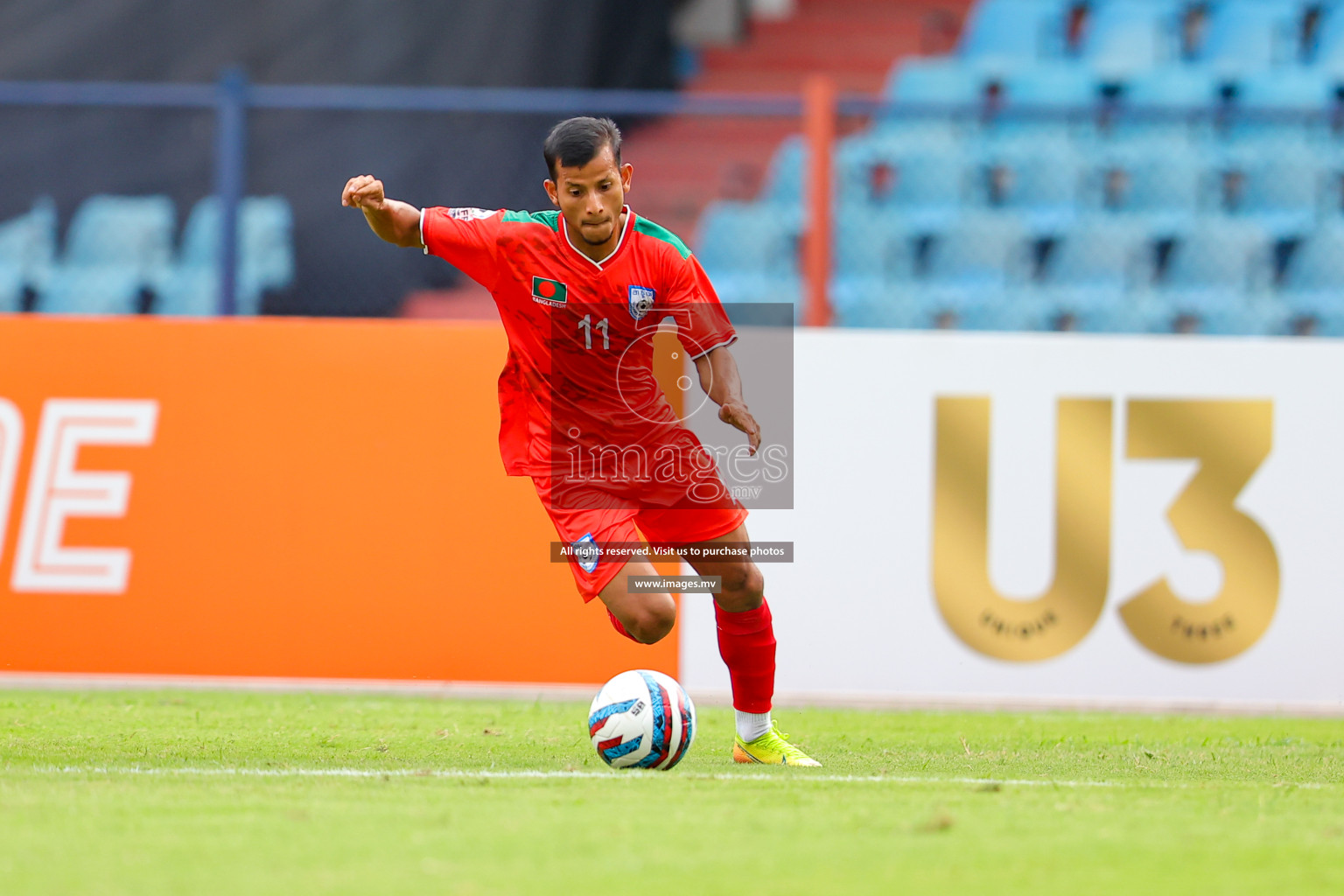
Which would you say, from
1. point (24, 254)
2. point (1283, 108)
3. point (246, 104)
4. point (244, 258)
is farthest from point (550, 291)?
point (24, 254)

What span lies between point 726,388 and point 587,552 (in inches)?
25.0

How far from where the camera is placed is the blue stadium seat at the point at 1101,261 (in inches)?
383

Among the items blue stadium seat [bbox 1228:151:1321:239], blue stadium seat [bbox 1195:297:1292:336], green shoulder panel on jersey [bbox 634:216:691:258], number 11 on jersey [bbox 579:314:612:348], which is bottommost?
number 11 on jersey [bbox 579:314:612:348]

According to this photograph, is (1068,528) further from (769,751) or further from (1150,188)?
(1150,188)

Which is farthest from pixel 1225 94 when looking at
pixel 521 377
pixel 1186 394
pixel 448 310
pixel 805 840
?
pixel 805 840

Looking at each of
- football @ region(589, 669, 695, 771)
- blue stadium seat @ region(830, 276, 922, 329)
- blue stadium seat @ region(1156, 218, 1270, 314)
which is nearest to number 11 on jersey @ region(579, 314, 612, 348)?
football @ region(589, 669, 695, 771)

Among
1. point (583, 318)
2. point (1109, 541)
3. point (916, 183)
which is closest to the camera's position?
point (583, 318)

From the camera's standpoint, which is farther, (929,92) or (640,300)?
(929,92)

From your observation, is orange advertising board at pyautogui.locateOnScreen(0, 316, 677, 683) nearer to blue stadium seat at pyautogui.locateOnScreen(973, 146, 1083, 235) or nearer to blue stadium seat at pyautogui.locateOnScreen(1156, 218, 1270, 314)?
blue stadium seat at pyautogui.locateOnScreen(973, 146, 1083, 235)

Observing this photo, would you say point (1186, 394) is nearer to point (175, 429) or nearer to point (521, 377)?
point (521, 377)

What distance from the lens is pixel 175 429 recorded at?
6.88 meters

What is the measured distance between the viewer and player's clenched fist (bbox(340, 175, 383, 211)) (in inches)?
175

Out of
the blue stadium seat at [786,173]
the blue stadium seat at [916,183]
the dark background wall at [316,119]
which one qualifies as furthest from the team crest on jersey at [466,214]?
the blue stadium seat at [786,173]

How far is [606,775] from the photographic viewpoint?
448cm
